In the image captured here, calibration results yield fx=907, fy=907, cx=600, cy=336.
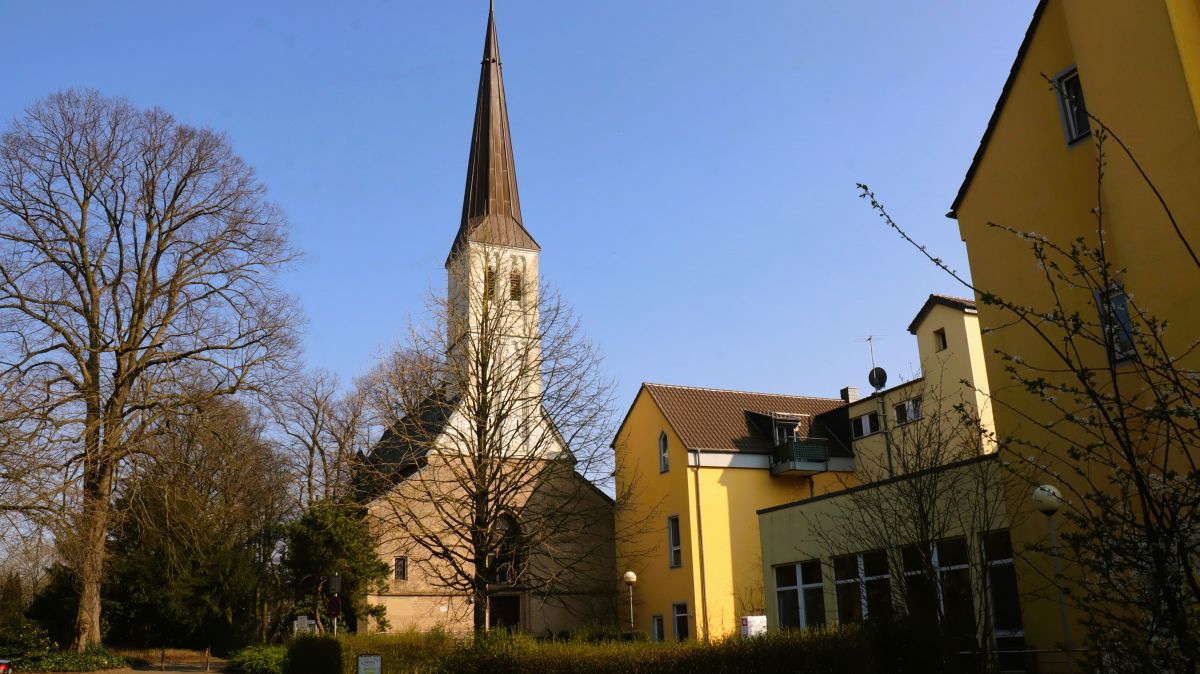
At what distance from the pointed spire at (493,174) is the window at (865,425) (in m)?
18.4

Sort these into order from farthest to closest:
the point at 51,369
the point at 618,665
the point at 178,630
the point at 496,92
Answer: the point at 496,92 → the point at 178,630 → the point at 51,369 → the point at 618,665

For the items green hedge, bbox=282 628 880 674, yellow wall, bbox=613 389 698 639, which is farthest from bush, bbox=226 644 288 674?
yellow wall, bbox=613 389 698 639

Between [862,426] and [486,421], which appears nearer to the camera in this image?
[486,421]

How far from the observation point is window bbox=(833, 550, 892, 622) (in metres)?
16.0

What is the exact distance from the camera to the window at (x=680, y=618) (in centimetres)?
3061

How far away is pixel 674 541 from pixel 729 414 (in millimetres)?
5334

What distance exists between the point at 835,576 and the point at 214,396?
18221 mm

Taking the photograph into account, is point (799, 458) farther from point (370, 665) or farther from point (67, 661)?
point (67, 661)

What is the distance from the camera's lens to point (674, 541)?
3191 cm

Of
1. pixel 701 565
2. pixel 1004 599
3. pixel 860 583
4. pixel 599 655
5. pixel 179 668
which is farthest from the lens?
pixel 179 668

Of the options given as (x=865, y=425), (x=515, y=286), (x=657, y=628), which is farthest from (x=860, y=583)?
(x=865, y=425)

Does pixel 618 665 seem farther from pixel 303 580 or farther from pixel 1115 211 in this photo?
pixel 303 580

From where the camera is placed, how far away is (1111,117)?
37.9ft

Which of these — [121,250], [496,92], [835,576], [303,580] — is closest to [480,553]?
[835,576]
